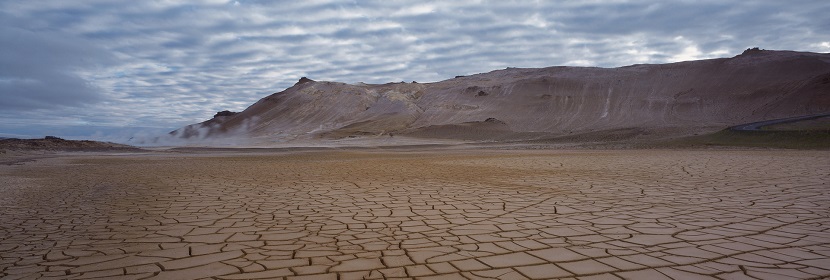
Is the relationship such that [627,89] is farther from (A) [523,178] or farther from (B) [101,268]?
(B) [101,268]

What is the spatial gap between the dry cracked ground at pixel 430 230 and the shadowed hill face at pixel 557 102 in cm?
3336

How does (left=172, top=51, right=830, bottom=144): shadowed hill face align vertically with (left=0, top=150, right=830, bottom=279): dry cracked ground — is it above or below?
above

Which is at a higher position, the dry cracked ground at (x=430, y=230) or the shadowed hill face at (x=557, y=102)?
the shadowed hill face at (x=557, y=102)

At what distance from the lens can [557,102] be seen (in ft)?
181

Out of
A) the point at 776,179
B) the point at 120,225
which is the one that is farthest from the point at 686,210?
the point at 120,225

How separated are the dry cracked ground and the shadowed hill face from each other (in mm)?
33355

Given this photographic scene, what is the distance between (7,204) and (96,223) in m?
2.58

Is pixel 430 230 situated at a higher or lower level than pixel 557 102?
lower

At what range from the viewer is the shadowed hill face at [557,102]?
149 feet

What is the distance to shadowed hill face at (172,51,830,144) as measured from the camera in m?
45.4

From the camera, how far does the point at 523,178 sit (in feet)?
30.3

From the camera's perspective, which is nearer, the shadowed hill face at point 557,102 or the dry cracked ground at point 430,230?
the dry cracked ground at point 430,230

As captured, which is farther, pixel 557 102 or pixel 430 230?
pixel 557 102

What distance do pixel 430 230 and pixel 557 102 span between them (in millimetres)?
52670
